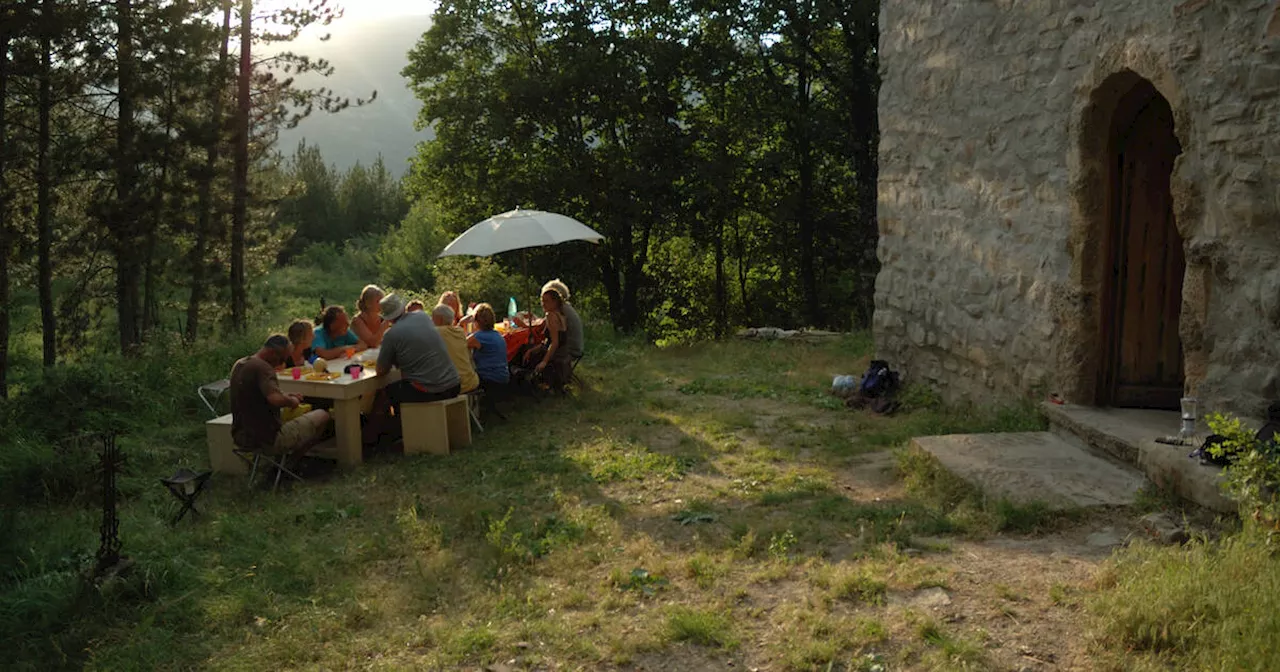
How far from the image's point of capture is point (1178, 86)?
529 cm

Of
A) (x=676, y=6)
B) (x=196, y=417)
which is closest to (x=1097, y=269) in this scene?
(x=196, y=417)

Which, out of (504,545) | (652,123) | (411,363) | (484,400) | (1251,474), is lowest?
(504,545)

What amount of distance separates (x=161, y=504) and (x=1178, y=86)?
6.80 metres

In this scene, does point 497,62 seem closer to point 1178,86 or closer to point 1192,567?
point 1178,86

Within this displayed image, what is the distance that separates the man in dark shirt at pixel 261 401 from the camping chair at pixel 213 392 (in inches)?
67.2

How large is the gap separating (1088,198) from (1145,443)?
1.86m

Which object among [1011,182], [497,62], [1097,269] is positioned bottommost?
[1097,269]

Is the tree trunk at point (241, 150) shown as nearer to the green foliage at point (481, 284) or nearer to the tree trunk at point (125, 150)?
the tree trunk at point (125, 150)

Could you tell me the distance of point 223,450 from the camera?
6.92 meters

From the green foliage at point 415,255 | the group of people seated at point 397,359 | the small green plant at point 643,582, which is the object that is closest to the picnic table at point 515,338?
the group of people seated at point 397,359

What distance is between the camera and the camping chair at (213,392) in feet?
27.0

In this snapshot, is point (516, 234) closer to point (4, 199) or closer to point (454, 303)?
point (454, 303)

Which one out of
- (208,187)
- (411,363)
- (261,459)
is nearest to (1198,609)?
(411,363)

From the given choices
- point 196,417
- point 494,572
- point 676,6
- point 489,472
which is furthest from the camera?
point 676,6
